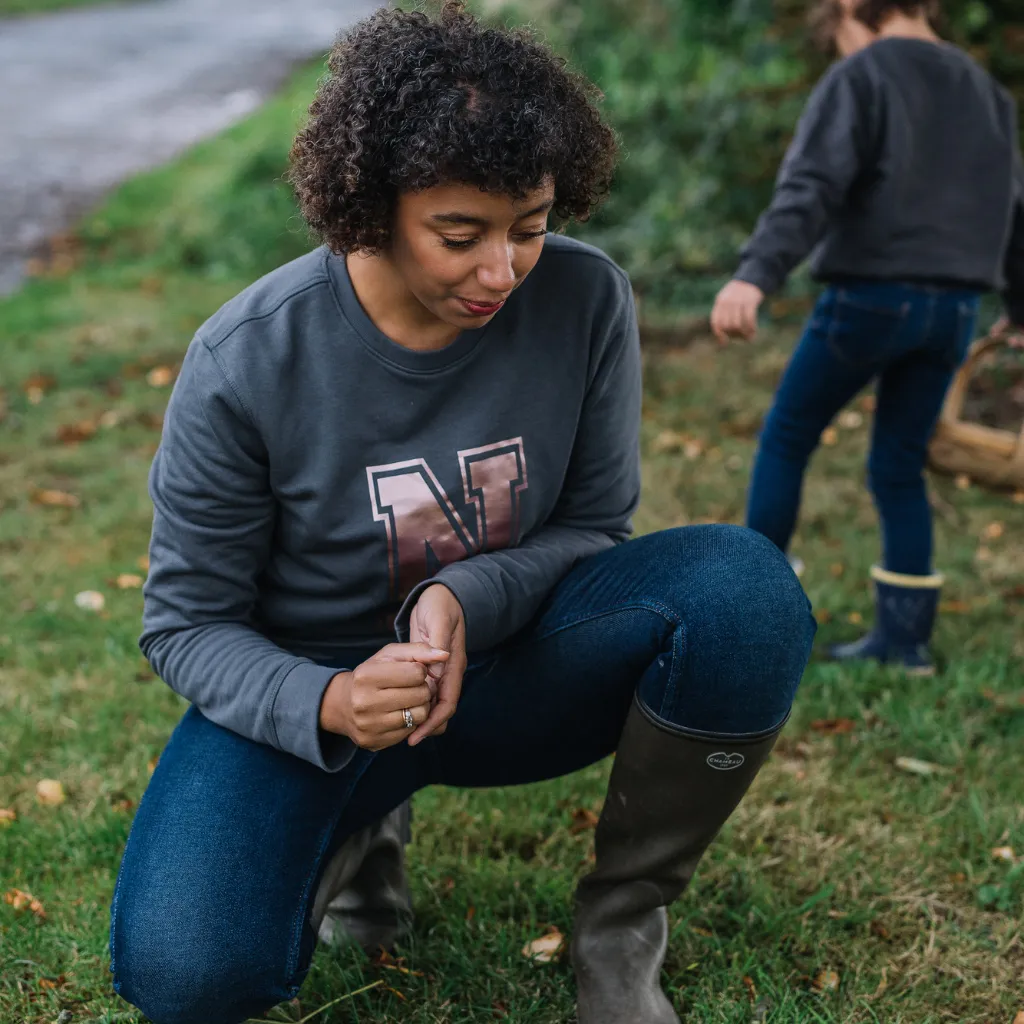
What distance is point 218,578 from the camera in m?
1.82

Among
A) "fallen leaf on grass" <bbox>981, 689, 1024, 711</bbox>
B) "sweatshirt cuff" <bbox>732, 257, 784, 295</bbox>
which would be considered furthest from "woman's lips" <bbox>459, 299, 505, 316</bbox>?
"fallen leaf on grass" <bbox>981, 689, 1024, 711</bbox>

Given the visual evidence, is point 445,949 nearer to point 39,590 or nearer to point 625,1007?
point 625,1007

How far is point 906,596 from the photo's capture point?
307cm

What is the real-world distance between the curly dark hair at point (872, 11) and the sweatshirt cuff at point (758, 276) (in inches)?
24.7

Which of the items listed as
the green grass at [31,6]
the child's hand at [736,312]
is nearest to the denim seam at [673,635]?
the child's hand at [736,312]

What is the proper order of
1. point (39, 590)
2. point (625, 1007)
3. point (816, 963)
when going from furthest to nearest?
point (39, 590)
point (816, 963)
point (625, 1007)

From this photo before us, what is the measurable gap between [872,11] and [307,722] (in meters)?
2.24

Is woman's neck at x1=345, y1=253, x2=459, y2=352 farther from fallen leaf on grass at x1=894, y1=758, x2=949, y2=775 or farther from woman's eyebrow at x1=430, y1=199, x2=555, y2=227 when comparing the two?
fallen leaf on grass at x1=894, y1=758, x2=949, y2=775

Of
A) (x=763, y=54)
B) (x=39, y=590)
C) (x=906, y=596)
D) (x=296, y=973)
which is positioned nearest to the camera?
(x=296, y=973)

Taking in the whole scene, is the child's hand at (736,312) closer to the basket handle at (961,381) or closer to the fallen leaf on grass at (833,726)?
the basket handle at (961,381)

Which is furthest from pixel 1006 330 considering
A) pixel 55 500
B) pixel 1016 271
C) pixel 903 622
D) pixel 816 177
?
pixel 55 500

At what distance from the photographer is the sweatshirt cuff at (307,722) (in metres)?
1.67

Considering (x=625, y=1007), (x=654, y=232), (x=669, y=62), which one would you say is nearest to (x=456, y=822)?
(x=625, y=1007)

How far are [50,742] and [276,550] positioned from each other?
109 centimetres
